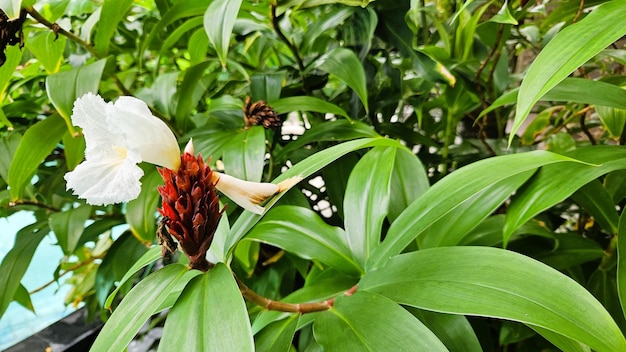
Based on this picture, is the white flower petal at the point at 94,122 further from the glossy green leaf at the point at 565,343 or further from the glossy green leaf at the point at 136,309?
the glossy green leaf at the point at 565,343

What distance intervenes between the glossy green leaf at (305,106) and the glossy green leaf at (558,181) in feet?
0.80

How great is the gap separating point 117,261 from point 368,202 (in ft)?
A: 1.44

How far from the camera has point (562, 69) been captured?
11.3 inches

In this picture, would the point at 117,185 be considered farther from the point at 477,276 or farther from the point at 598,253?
the point at 598,253

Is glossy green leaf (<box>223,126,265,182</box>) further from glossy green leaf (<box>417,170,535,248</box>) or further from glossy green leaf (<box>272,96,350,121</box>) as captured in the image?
glossy green leaf (<box>417,170,535,248</box>)

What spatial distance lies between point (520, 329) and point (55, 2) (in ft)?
2.54

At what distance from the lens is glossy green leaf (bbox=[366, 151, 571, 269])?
339 mm

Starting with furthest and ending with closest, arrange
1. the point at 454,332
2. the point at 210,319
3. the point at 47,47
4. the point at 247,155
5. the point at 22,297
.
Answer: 1. the point at 22,297
2. the point at 47,47
3. the point at 247,155
4. the point at 454,332
5. the point at 210,319

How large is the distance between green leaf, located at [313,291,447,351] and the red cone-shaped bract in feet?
0.36

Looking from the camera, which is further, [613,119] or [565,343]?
[613,119]

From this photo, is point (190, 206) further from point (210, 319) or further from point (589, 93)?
point (589, 93)

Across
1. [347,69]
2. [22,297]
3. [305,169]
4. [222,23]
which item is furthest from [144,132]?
[22,297]

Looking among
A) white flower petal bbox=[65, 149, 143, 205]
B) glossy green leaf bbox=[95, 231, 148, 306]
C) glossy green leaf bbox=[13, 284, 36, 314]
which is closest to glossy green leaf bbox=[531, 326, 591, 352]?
white flower petal bbox=[65, 149, 143, 205]

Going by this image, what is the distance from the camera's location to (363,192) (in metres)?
0.45
